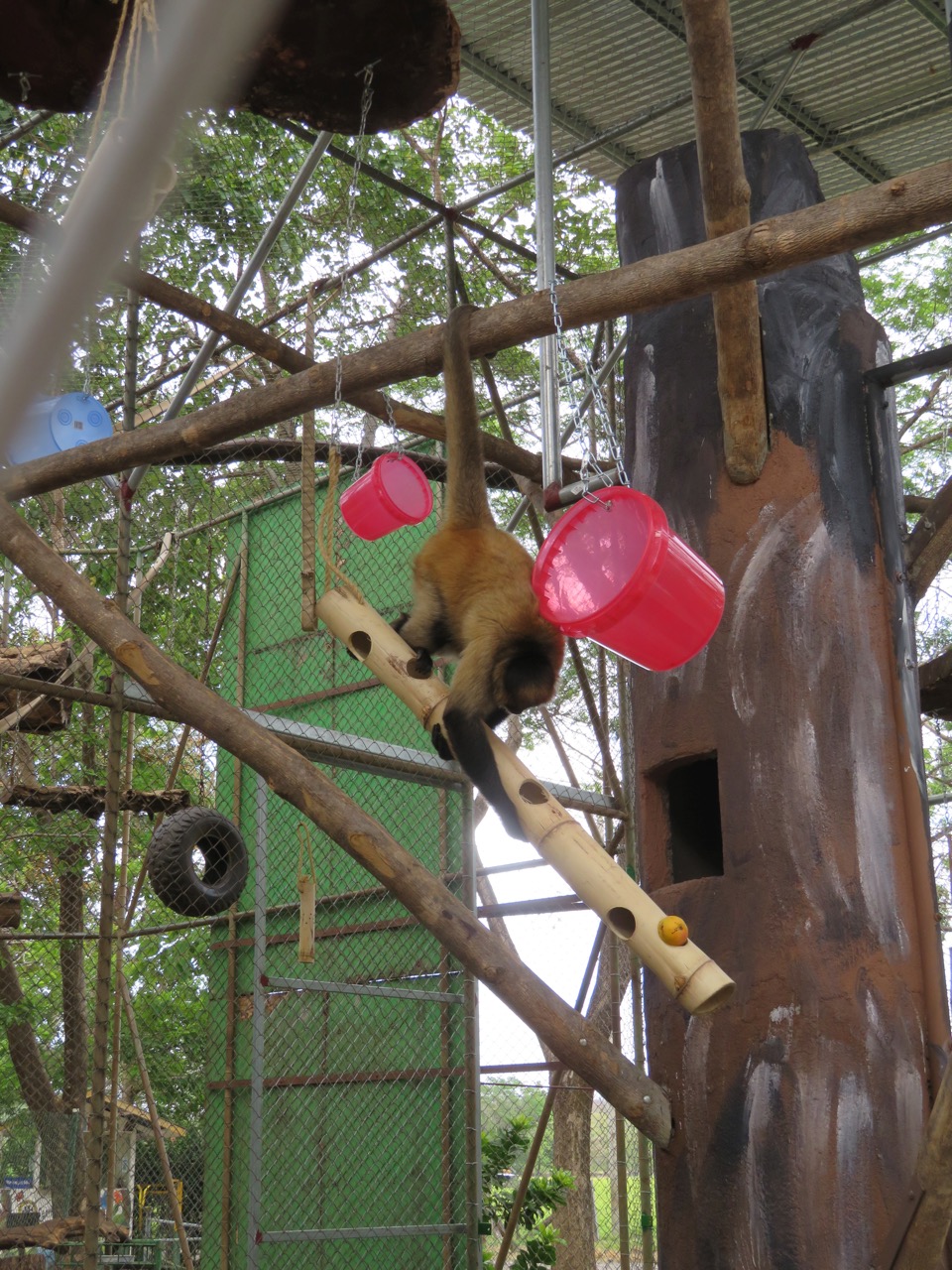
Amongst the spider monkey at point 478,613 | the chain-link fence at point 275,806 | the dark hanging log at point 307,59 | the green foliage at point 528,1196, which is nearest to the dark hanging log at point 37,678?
the chain-link fence at point 275,806

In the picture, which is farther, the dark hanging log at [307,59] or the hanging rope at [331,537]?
the dark hanging log at [307,59]

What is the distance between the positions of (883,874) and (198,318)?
301cm

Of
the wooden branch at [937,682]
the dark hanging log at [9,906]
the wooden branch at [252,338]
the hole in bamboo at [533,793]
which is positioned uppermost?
the wooden branch at [252,338]

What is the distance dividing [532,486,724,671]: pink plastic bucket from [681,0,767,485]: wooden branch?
775 millimetres

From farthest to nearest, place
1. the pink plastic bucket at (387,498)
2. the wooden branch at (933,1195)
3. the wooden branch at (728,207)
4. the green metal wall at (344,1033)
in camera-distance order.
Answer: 1. the green metal wall at (344,1033)
2. the pink plastic bucket at (387,498)
3. the wooden branch at (728,207)
4. the wooden branch at (933,1195)

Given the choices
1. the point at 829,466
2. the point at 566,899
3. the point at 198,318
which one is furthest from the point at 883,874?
the point at 198,318

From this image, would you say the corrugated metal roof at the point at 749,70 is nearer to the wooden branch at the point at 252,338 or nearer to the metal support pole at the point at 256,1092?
the wooden branch at the point at 252,338

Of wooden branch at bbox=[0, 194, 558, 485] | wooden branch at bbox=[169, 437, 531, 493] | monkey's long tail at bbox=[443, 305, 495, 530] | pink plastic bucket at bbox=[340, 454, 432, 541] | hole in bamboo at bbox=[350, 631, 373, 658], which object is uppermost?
wooden branch at bbox=[169, 437, 531, 493]

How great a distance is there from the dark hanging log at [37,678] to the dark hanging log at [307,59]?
2.36 m

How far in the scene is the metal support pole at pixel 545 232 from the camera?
3.72 meters

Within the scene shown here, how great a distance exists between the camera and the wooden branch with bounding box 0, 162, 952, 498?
9.18 ft

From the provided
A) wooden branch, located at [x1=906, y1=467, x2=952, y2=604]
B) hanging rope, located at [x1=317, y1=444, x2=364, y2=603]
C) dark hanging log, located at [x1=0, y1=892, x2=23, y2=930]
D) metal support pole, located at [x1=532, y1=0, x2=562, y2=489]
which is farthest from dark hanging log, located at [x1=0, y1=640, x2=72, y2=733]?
wooden branch, located at [x1=906, y1=467, x2=952, y2=604]

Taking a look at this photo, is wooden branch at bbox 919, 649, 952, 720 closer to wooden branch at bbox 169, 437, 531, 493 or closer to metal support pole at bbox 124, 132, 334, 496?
wooden branch at bbox 169, 437, 531, 493

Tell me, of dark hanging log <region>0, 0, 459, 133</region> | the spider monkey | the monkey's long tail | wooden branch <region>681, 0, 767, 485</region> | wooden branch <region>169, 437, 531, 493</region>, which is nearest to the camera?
wooden branch <region>681, 0, 767, 485</region>
